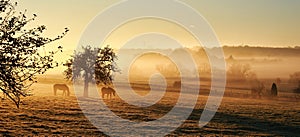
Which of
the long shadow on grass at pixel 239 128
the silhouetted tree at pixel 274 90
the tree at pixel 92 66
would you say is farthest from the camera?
the silhouetted tree at pixel 274 90

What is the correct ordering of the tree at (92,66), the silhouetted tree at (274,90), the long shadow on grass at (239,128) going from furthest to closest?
the silhouetted tree at (274,90) → the tree at (92,66) → the long shadow on grass at (239,128)

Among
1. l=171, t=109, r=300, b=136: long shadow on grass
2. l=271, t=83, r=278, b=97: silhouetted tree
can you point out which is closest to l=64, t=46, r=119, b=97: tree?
l=171, t=109, r=300, b=136: long shadow on grass

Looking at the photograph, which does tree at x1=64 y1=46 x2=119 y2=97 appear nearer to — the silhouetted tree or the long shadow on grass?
the long shadow on grass

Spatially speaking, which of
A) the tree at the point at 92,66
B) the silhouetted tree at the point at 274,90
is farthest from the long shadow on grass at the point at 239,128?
the silhouetted tree at the point at 274,90

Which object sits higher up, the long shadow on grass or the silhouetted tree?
the silhouetted tree

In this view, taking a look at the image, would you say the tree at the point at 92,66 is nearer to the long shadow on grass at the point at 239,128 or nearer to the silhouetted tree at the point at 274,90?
the long shadow on grass at the point at 239,128

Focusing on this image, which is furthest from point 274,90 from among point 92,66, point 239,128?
point 239,128

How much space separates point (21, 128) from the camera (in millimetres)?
28984

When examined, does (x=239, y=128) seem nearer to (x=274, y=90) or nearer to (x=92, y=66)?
(x=92, y=66)

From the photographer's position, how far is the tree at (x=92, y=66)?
212 feet

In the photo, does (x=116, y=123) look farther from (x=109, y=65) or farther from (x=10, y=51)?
(x=109, y=65)

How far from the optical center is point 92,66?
66250mm

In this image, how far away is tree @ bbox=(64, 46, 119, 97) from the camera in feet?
212

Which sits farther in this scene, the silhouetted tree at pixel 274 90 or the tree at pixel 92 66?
the silhouetted tree at pixel 274 90
